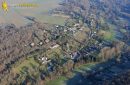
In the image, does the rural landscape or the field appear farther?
the field

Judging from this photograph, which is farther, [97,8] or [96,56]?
[97,8]

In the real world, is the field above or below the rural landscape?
above

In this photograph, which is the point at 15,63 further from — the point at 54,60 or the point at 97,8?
the point at 97,8

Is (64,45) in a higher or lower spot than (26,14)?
lower

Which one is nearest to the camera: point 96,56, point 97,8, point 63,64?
point 63,64

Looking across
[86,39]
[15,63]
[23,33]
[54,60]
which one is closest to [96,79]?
[54,60]

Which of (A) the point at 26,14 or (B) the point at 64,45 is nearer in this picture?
(B) the point at 64,45

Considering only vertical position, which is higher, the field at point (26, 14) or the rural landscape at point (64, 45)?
the field at point (26, 14)

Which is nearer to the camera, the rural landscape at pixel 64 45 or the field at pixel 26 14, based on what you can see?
the rural landscape at pixel 64 45
